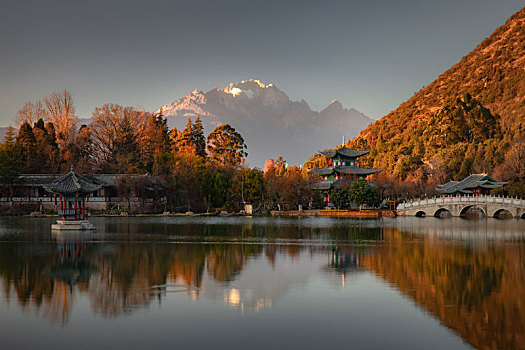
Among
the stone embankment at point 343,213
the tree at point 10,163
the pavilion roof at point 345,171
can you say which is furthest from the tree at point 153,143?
the pavilion roof at point 345,171

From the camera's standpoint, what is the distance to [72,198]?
33.3 meters

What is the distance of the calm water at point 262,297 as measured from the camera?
936 cm

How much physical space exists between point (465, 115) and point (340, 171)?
2806 centimetres

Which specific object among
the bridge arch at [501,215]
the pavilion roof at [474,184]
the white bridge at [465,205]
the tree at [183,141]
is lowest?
the bridge arch at [501,215]

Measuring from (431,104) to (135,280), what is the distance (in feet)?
417

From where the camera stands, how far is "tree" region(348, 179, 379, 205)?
5650cm

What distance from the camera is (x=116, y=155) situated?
64875 millimetres

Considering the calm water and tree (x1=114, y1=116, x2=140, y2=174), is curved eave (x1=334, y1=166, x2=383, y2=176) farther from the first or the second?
the calm water

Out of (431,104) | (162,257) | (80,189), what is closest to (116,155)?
(80,189)

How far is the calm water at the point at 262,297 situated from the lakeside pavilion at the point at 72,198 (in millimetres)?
10914

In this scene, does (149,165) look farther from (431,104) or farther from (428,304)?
(431,104)

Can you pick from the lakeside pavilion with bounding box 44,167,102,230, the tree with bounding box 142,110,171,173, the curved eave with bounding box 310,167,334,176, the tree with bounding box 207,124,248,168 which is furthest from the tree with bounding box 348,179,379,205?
the lakeside pavilion with bounding box 44,167,102,230

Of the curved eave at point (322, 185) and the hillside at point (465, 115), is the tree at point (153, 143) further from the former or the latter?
the hillside at point (465, 115)

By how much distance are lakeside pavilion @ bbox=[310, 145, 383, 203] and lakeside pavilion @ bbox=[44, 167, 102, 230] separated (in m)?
34.9
